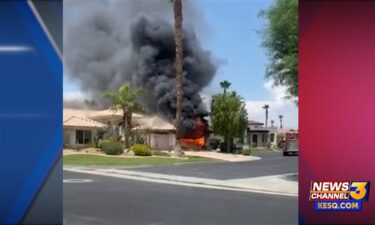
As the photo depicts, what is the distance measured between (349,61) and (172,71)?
186ft

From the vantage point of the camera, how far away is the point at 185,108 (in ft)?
190

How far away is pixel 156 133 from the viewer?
5191cm

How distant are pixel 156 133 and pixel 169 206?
3869 cm

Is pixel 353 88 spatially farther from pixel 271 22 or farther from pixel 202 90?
pixel 202 90

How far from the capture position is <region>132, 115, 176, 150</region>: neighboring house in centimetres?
5044

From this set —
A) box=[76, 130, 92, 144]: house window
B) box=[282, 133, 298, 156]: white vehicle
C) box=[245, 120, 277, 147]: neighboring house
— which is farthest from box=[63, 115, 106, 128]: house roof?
box=[245, 120, 277, 147]: neighboring house

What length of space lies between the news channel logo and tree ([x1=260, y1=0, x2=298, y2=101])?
9580 mm

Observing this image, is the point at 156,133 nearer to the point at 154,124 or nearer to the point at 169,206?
the point at 154,124

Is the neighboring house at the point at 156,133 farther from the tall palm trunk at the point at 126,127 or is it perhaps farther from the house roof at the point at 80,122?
the tall palm trunk at the point at 126,127

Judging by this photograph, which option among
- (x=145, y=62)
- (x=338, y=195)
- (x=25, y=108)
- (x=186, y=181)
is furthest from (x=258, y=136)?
(x=25, y=108)

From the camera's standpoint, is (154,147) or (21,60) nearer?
(21,60)

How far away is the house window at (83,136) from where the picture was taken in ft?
158

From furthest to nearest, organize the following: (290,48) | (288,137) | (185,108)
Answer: (288,137) → (185,108) → (290,48)

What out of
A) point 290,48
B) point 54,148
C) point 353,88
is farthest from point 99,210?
point 290,48
